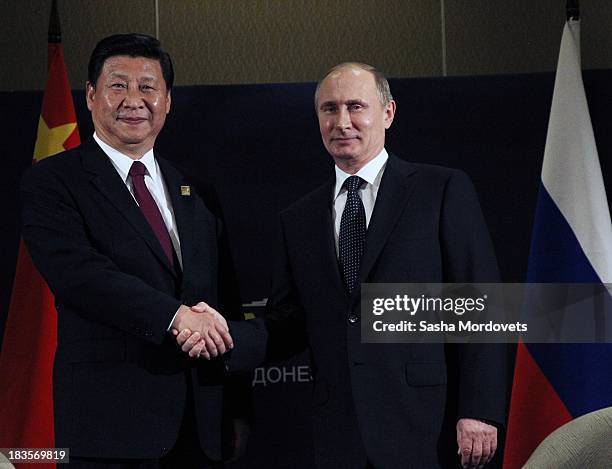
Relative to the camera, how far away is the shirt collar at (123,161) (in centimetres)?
309

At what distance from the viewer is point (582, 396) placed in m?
3.73

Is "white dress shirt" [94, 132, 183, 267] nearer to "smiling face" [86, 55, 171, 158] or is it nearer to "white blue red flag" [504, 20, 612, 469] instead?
"smiling face" [86, 55, 171, 158]

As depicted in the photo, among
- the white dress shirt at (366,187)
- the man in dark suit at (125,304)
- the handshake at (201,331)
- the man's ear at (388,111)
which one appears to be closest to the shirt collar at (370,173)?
the white dress shirt at (366,187)

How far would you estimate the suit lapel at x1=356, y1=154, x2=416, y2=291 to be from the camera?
9.66ft

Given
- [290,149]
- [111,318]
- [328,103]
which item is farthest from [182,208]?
[290,149]

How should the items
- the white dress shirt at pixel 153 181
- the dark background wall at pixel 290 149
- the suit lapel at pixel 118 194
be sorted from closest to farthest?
1. the suit lapel at pixel 118 194
2. the white dress shirt at pixel 153 181
3. the dark background wall at pixel 290 149

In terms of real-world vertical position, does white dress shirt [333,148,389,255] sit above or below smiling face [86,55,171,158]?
below

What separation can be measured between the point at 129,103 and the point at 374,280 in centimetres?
98

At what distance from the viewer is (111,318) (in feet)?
9.16

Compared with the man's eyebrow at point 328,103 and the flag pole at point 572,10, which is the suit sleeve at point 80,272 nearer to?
the man's eyebrow at point 328,103

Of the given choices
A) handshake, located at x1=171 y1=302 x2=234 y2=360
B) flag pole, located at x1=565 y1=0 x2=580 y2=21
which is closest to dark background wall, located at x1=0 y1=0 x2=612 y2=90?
flag pole, located at x1=565 y1=0 x2=580 y2=21

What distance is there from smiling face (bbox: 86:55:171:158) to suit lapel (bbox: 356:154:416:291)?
77 cm

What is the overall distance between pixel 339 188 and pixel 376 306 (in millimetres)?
429

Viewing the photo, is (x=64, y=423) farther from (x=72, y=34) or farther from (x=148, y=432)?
(x=72, y=34)
